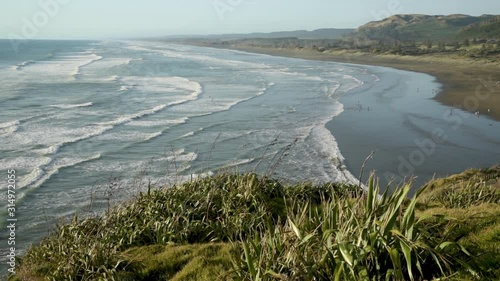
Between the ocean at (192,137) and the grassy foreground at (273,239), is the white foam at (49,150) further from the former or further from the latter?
the grassy foreground at (273,239)

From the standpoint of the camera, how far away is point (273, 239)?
5043mm

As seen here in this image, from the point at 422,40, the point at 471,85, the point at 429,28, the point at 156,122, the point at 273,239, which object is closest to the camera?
the point at 273,239

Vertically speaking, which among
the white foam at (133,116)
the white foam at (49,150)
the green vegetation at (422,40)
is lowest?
the white foam at (133,116)

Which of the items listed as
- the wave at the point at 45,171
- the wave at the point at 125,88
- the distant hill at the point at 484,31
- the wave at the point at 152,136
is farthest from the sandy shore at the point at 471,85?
the distant hill at the point at 484,31

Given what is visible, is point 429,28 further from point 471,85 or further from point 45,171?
point 45,171

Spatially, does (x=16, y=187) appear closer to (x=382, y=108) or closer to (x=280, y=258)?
(x=280, y=258)

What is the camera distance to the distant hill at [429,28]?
351 ft

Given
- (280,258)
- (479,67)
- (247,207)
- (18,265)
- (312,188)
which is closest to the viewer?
(280,258)

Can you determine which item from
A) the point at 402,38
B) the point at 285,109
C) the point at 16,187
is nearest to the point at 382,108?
the point at 285,109

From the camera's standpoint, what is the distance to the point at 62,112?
23734 mm

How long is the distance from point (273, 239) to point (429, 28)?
160m

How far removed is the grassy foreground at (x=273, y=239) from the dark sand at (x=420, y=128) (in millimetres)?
1526

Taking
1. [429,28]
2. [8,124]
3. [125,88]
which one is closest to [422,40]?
[429,28]

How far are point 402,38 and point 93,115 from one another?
120871 millimetres
